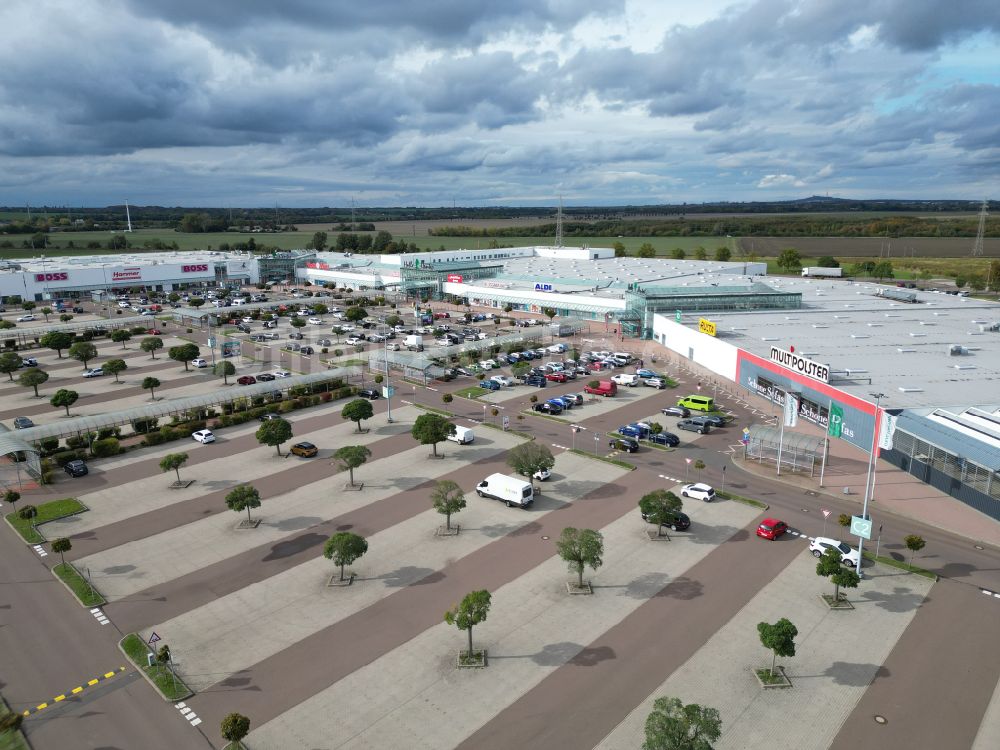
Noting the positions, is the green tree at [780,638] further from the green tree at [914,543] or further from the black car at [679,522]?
the green tree at [914,543]

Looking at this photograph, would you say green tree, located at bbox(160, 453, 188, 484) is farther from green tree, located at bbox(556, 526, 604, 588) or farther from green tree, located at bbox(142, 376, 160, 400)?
green tree, located at bbox(556, 526, 604, 588)

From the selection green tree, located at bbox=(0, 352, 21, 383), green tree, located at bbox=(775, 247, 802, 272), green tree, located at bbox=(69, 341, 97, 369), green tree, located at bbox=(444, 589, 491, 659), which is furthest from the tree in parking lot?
green tree, located at bbox=(775, 247, 802, 272)

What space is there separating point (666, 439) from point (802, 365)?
12.9 m

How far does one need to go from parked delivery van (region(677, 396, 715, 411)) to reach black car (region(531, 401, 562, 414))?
33.0 ft

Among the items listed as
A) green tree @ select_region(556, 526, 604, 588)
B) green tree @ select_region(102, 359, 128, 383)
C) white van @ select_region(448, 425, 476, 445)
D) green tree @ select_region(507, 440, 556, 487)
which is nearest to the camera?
green tree @ select_region(556, 526, 604, 588)

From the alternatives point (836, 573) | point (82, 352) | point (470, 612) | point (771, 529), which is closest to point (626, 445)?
point (771, 529)

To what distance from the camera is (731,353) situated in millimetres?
57344

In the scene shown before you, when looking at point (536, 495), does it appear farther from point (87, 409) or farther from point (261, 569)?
point (87, 409)

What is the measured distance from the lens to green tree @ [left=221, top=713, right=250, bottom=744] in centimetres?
1788

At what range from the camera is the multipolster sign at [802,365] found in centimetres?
4445

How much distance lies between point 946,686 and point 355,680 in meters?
19.9

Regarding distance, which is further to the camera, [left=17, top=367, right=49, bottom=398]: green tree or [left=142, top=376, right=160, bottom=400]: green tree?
[left=17, top=367, right=49, bottom=398]: green tree

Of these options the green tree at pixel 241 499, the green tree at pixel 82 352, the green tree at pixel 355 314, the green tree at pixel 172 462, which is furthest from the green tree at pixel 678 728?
the green tree at pixel 355 314

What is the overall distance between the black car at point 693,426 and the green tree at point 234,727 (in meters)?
35.9
